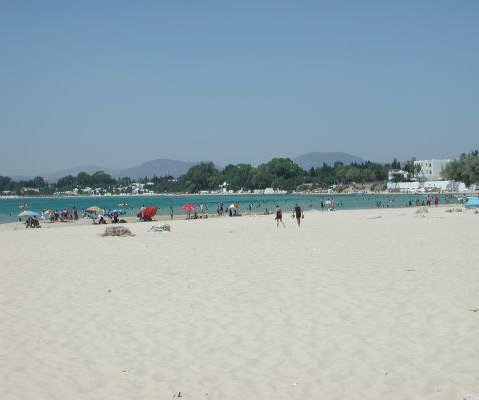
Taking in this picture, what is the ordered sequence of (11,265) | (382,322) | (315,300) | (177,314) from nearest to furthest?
1. (382,322)
2. (177,314)
3. (315,300)
4. (11,265)

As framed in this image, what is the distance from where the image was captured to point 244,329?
8203mm

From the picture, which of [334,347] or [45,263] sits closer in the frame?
[334,347]

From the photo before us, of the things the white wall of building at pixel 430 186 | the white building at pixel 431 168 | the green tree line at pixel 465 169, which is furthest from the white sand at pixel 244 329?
the white building at pixel 431 168

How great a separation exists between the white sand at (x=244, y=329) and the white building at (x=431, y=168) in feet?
578

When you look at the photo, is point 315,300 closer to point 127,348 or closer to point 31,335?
point 127,348

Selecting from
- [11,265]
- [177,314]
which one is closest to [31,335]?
[177,314]

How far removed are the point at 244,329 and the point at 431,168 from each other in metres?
187

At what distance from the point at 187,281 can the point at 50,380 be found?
238 inches

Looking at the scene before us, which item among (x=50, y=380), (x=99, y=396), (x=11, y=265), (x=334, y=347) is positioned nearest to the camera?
(x=99, y=396)

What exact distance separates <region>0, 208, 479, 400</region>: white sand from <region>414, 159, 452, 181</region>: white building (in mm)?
176121

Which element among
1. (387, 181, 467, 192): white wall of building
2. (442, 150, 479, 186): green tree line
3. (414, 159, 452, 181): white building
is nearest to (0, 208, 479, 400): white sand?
(442, 150, 479, 186): green tree line

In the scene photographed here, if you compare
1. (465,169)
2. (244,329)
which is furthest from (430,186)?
(244,329)

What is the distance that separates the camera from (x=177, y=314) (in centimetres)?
920

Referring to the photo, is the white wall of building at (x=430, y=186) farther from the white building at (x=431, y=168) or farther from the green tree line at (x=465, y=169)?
the white building at (x=431, y=168)
